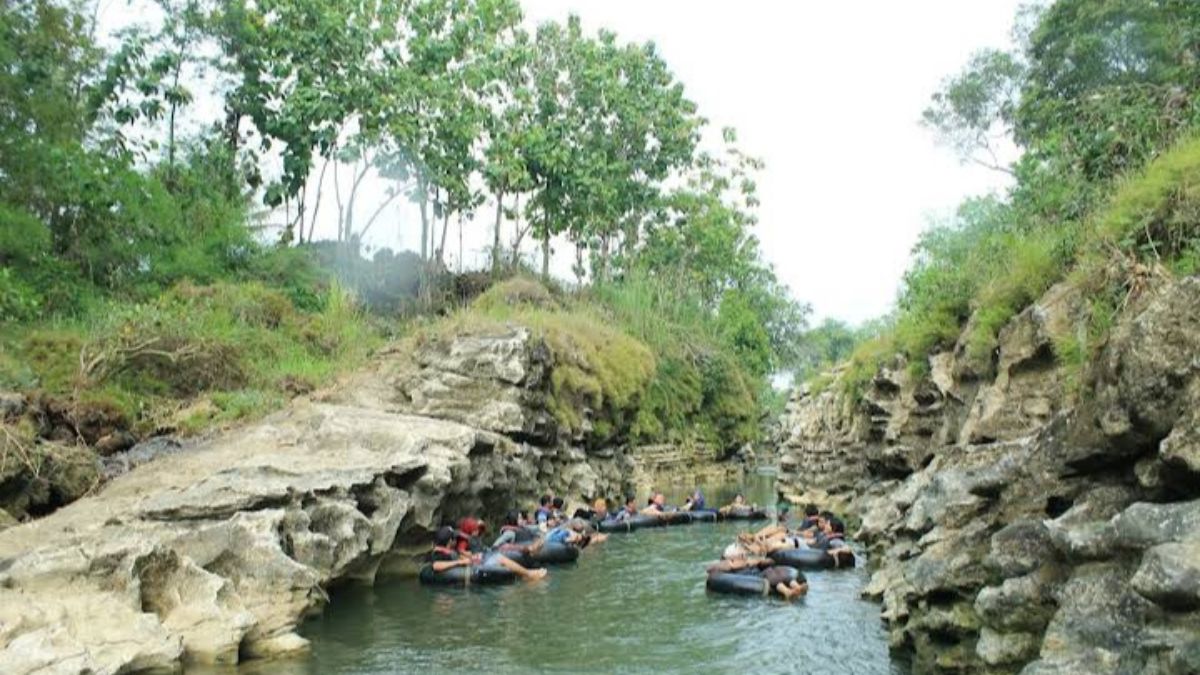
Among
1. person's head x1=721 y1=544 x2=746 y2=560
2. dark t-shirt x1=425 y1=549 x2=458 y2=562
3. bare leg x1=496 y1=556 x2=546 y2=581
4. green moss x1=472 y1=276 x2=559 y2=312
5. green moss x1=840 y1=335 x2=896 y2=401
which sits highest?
green moss x1=472 y1=276 x2=559 y2=312

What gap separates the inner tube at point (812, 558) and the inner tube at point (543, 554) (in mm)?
3151

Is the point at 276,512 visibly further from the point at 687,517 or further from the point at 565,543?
the point at 687,517

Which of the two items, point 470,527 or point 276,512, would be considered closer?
point 276,512

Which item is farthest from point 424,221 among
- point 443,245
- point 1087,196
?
point 1087,196

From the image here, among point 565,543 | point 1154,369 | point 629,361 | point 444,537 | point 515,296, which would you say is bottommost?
point 565,543

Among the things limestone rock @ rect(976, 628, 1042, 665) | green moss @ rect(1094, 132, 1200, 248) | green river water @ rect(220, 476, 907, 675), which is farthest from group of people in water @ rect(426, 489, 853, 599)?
green moss @ rect(1094, 132, 1200, 248)

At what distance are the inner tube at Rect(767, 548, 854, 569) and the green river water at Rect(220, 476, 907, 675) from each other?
230 mm

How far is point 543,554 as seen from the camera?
49.9 feet

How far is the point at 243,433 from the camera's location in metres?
14.8

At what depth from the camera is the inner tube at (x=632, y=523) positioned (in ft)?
63.5

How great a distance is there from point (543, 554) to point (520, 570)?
1.25 metres

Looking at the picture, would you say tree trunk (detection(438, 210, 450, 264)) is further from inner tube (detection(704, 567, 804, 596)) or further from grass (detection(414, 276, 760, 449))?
inner tube (detection(704, 567, 804, 596))

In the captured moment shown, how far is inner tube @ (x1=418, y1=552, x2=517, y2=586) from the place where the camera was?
1351cm

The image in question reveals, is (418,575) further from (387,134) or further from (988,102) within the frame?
(988,102)
